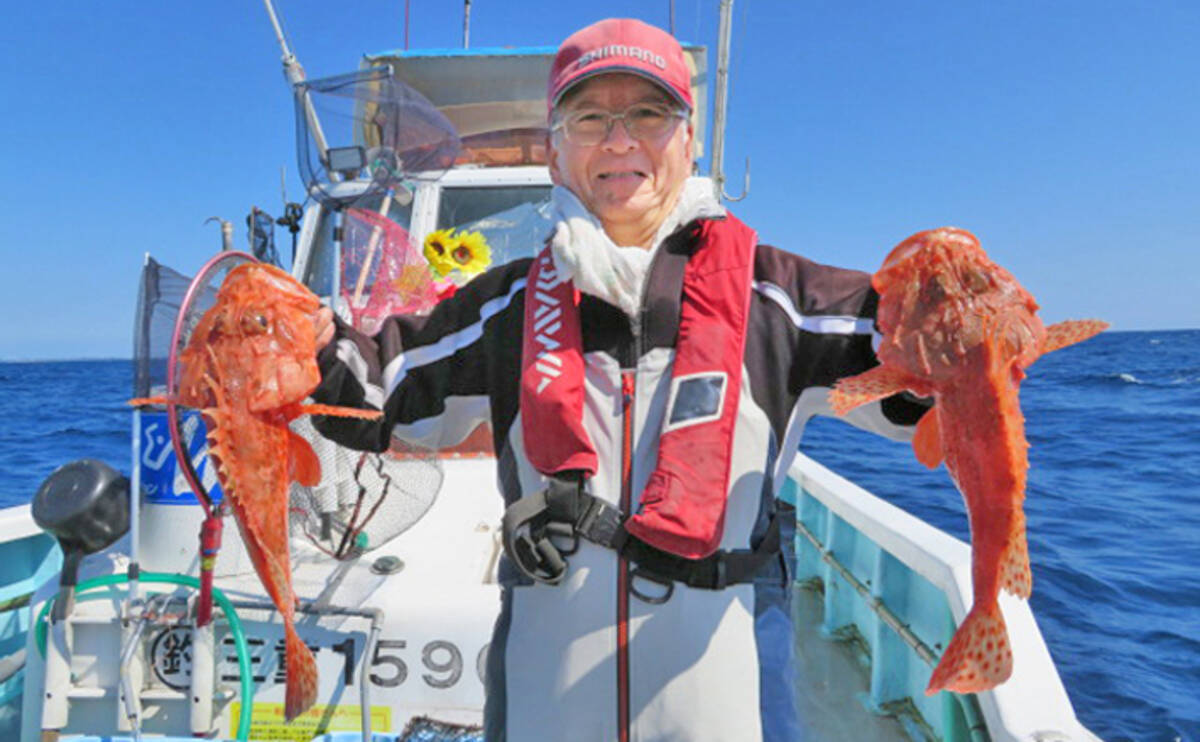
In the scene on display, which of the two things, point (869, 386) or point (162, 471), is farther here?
point (162, 471)

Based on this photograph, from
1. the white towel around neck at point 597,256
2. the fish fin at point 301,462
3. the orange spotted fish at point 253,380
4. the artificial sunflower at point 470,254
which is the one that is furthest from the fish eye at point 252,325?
the artificial sunflower at point 470,254

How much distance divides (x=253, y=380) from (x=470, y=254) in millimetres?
3416

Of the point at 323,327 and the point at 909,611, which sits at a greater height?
the point at 323,327

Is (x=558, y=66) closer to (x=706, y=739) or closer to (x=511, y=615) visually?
(x=511, y=615)

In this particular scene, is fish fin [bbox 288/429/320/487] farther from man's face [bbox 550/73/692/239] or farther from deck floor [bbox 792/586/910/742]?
deck floor [bbox 792/586/910/742]

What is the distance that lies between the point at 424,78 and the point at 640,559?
5810 mm

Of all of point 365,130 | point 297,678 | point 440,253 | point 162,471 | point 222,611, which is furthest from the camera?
point 365,130

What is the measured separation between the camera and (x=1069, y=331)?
4.79 feet

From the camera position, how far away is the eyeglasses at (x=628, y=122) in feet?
5.74

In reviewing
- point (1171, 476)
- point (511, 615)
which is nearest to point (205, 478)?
point (511, 615)

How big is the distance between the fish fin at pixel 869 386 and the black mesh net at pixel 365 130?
3.90 meters

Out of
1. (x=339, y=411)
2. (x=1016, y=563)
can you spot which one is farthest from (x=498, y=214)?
(x=1016, y=563)

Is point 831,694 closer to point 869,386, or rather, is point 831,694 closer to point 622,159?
point 869,386

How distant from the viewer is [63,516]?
281 cm
